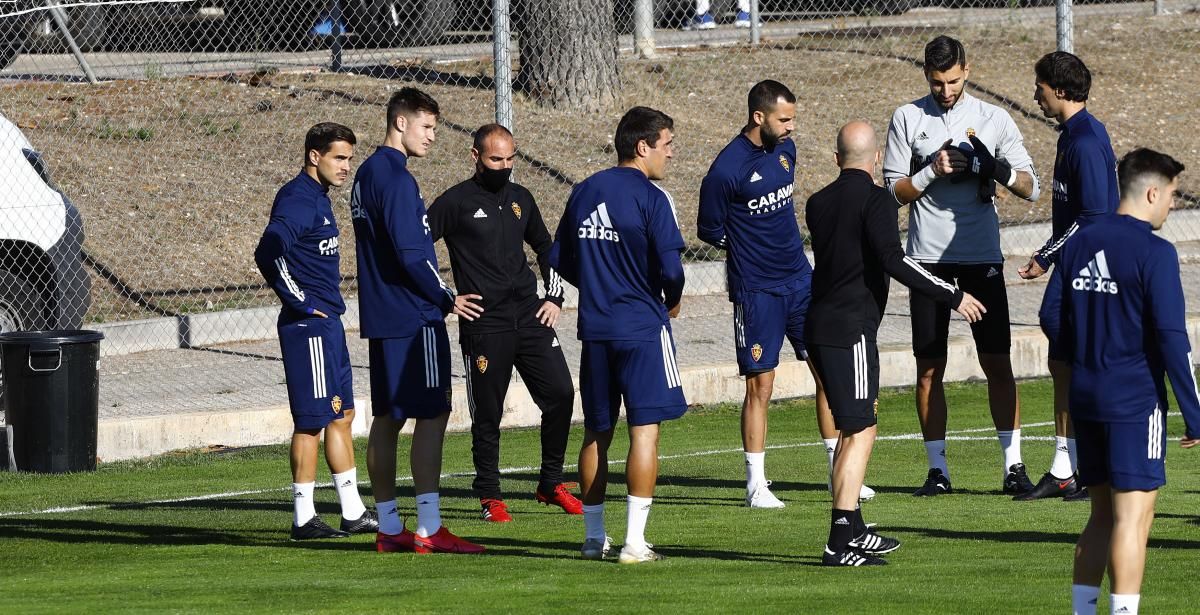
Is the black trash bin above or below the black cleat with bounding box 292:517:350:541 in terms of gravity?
above

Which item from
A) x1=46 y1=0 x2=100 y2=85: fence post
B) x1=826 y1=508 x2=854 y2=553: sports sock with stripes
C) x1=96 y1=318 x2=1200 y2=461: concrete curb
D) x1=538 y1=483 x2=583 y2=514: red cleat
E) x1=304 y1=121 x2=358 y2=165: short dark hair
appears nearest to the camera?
x1=826 y1=508 x2=854 y2=553: sports sock with stripes

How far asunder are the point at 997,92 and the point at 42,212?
11.8 m

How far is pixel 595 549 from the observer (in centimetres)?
827

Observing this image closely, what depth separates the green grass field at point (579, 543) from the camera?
7273mm

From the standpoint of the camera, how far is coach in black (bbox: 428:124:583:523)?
32.1 ft

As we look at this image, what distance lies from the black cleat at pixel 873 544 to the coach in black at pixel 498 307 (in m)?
2.22

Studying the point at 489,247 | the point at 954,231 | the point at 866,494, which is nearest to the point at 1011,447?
the point at 866,494

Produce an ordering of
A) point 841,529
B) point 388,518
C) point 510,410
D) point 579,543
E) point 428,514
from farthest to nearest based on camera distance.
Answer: point 510,410, point 579,543, point 388,518, point 428,514, point 841,529

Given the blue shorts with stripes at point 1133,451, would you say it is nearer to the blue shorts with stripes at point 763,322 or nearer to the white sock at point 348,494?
the blue shorts with stripes at point 763,322

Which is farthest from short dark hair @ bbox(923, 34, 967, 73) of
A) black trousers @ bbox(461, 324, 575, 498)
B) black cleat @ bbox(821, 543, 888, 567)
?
black cleat @ bbox(821, 543, 888, 567)

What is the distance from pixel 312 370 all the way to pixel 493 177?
1.53 m

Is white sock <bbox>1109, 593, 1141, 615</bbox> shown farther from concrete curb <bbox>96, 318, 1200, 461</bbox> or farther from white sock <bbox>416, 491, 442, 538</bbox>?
concrete curb <bbox>96, 318, 1200, 461</bbox>

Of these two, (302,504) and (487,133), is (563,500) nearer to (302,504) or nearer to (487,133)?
(302,504)

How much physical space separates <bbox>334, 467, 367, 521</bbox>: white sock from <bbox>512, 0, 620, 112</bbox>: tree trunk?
10401mm
